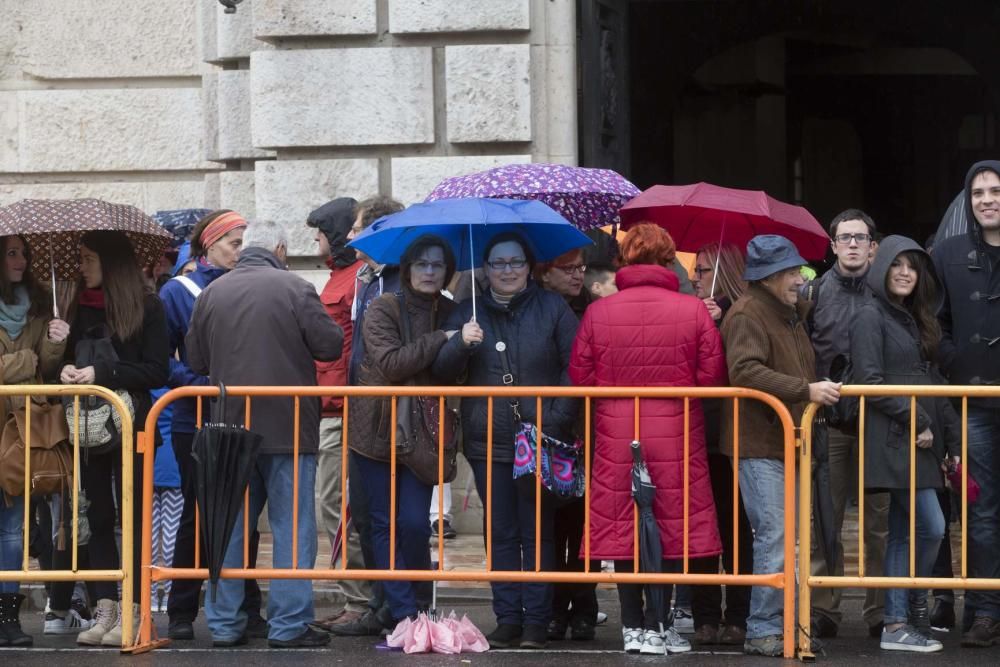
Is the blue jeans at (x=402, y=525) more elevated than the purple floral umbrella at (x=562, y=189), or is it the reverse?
the purple floral umbrella at (x=562, y=189)

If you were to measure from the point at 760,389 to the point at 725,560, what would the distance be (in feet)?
2.92

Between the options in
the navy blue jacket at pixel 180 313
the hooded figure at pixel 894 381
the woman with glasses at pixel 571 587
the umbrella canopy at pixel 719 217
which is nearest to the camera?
the hooded figure at pixel 894 381

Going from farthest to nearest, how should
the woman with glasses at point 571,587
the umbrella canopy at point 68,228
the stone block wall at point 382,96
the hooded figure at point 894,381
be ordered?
the stone block wall at point 382,96
the woman with glasses at point 571,587
the umbrella canopy at point 68,228
the hooded figure at point 894,381

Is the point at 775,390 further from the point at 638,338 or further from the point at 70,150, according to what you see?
the point at 70,150

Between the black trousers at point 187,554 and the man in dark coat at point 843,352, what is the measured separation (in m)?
2.37

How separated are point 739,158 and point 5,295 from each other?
1308cm

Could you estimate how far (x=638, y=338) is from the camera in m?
7.46

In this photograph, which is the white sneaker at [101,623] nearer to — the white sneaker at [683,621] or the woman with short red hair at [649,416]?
the woman with short red hair at [649,416]

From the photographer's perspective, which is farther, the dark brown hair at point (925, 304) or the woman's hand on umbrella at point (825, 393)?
the dark brown hair at point (925, 304)

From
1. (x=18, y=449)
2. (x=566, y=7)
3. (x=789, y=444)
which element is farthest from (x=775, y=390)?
(x=566, y=7)

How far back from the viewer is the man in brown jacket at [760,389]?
24.5 ft

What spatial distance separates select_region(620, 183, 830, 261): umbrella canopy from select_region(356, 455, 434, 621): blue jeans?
60.9 inches

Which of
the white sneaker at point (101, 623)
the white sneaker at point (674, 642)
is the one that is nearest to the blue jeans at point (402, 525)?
the white sneaker at point (674, 642)

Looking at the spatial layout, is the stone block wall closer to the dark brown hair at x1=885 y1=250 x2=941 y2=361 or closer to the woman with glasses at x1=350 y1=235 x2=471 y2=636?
the woman with glasses at x1=350 y1=235 x2=471 y2=636
